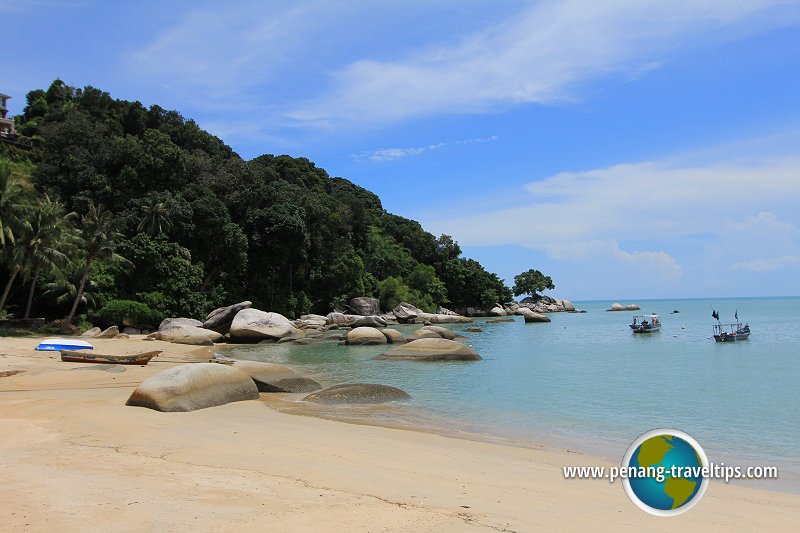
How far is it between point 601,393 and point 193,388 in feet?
40.9

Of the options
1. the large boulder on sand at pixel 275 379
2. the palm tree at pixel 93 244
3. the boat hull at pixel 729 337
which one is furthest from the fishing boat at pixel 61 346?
the boat hull at pixel 729 337

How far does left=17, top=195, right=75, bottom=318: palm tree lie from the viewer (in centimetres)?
2920

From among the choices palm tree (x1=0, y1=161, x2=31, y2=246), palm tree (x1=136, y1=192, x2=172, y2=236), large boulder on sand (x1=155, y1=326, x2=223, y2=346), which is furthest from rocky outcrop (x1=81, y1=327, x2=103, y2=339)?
palm tree (x1=136, y1=192, x2=172, y2=236)

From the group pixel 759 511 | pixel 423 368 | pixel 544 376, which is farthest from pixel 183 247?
pixel 759 511

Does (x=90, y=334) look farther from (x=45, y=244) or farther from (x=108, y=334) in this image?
(x=45, y=244)

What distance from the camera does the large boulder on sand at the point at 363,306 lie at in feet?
184

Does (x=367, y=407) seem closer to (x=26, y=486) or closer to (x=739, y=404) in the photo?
(x=26, y=486)

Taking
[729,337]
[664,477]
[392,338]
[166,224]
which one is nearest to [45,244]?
[166,224]

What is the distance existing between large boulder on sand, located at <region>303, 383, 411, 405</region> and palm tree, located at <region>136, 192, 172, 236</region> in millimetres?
29459

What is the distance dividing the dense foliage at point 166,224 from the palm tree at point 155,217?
97 millimetres

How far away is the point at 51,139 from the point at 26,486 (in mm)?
46986

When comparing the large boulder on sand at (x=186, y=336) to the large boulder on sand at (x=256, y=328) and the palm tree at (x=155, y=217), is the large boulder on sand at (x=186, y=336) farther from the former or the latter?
the palm tree at (x=155, y=217)

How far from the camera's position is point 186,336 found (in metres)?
31.2

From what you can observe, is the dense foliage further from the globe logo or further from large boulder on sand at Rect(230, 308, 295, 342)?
the globe logo
